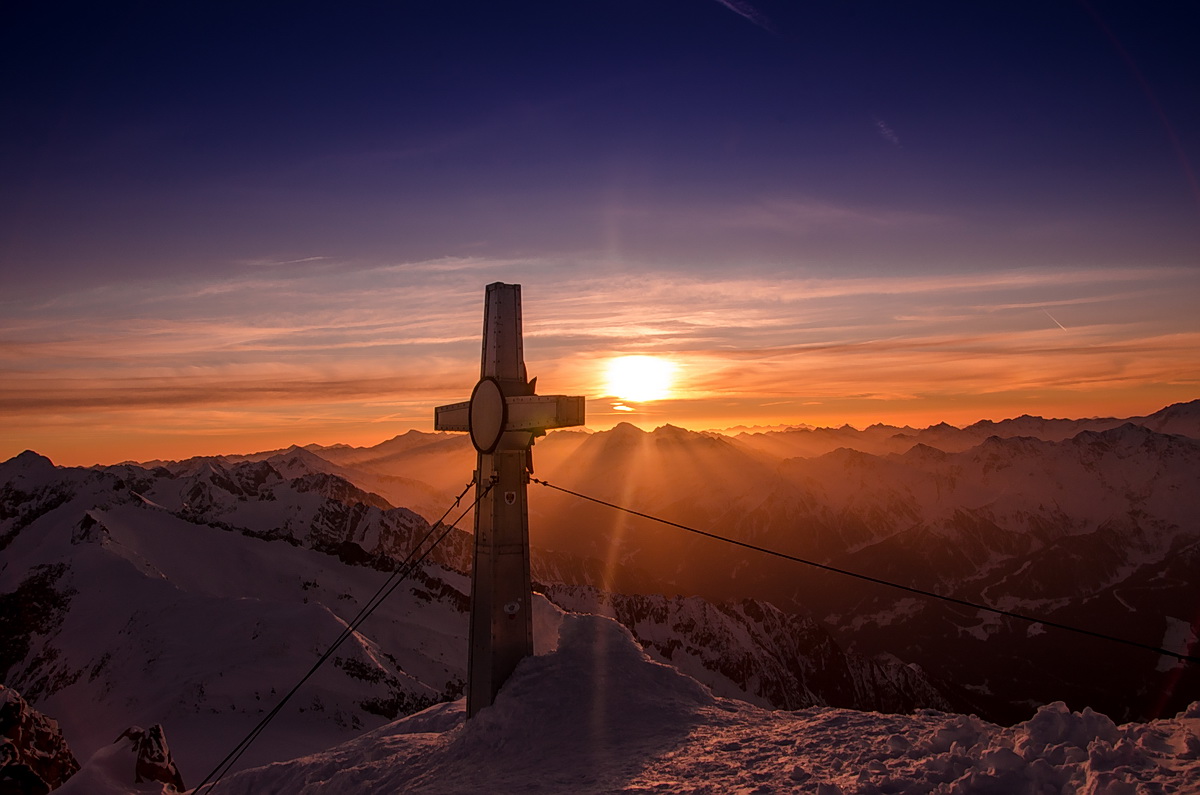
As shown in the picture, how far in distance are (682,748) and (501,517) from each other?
726cm

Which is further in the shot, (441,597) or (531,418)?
(441,597)

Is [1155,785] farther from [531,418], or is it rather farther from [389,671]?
[389,671]

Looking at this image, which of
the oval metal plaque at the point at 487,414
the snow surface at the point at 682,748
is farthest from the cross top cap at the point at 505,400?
the snow surface at the point at 682,748

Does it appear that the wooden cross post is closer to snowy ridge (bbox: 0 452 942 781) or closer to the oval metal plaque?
the oval metal plaque

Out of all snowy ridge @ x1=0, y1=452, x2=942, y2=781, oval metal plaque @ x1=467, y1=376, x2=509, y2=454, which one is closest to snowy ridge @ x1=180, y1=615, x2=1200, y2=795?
oval metal plaque @ x1=467, y1=376, x2=509, y2=454

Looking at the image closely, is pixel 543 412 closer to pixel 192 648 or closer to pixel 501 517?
pixel 501 517

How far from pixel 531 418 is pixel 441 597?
12713 cm

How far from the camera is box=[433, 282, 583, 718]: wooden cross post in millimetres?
17953

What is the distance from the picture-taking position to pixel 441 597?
136125 mm

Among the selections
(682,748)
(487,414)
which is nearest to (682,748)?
(682,748)

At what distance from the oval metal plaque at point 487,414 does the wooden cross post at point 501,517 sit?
25 mm

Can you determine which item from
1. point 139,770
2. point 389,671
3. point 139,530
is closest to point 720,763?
point 139,770

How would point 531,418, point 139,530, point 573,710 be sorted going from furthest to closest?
point 139,530
point 531,418
point 573,710

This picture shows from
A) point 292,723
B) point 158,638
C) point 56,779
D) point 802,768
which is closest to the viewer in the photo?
point 802,768
